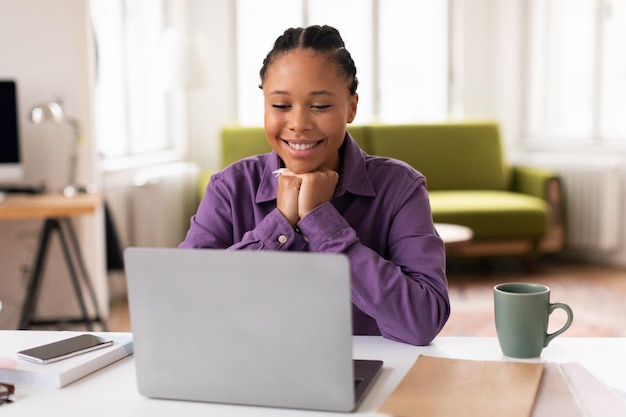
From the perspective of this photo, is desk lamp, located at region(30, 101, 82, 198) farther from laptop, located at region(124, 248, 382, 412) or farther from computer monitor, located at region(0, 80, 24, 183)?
laptop, located at region(124, 248, 382, 412)

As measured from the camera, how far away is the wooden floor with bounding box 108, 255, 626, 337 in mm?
4281

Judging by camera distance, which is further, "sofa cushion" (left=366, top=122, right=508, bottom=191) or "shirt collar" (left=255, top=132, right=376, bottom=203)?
"sofa cushion" (left=366, top=122, right=508, bottom=191)

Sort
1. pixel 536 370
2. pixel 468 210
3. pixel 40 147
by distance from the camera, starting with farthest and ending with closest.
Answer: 1. pixel 468 210
2. pixel 40 147
3. pixel 536 370

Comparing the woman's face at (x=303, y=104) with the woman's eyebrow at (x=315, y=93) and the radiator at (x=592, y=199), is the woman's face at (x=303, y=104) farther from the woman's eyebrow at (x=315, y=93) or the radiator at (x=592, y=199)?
the radiator at (x=592, y=199)

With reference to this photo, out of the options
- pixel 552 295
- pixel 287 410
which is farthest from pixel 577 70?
pixel 287 410

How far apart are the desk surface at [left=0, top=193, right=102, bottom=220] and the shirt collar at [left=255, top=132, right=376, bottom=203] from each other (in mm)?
2078

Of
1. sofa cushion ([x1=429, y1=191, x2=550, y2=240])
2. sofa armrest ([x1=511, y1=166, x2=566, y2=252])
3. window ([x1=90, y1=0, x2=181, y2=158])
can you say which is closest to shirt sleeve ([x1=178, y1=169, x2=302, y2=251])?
window ([x1=90, y1=0, x2=181, y2=158])

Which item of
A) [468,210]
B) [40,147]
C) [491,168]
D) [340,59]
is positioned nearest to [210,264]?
[340,59]

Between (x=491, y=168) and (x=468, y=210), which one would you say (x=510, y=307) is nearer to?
(x=468, y=210)

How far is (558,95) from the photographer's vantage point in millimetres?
6066

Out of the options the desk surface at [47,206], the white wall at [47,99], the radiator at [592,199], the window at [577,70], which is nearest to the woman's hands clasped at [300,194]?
the desk surface at [47,206]

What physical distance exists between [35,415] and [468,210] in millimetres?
4350

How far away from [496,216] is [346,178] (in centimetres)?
377

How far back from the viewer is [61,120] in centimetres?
419
